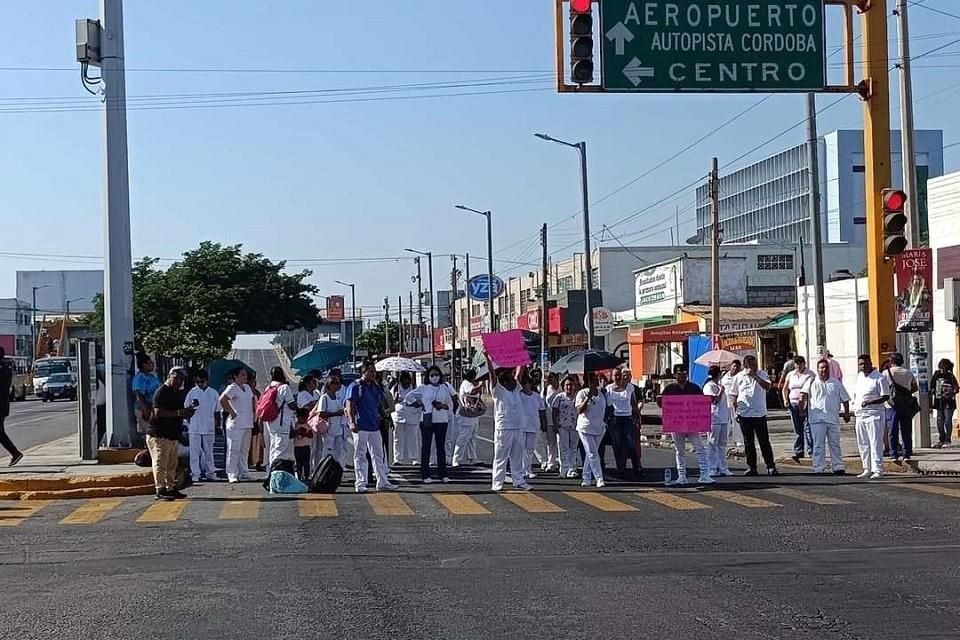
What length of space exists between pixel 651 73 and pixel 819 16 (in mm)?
2750

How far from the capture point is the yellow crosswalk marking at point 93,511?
14707 mm

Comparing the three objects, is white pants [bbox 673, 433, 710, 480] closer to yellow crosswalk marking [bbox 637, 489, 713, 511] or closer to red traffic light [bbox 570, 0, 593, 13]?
yellow crosswalk marking [bbox 637, 489, 713, 511]

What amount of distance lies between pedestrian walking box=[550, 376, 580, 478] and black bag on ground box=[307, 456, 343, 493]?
164 inches

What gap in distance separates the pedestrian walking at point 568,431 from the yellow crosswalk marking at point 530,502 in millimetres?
2888

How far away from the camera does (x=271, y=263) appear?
65.7 metres

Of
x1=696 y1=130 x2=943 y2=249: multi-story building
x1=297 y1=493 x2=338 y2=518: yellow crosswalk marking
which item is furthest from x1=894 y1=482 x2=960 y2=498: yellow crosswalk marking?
x1=696 y1=130 x2=943 y2=249: multi-story building

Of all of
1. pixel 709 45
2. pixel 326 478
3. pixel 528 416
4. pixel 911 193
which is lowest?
pixel 326 478

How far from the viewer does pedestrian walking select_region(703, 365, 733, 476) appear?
19516mm

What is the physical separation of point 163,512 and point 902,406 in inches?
463

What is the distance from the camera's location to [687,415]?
60.9 feet

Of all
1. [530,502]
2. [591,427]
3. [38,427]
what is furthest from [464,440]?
[38,427]

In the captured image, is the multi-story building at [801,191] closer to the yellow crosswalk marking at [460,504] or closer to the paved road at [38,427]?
the paved road at [38,427]

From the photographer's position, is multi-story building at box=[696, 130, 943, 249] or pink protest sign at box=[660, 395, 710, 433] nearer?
pink protest sign at box=[660, 395, 710, 433]

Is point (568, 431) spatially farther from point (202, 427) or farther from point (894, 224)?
point (894, 224)
